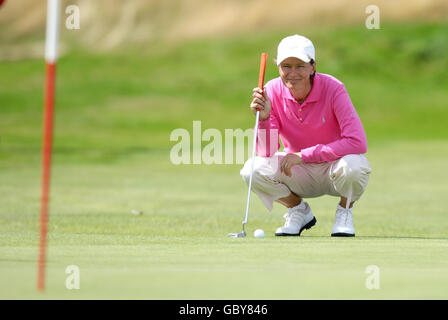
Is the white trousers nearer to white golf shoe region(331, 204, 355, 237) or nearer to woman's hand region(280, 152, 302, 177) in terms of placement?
white golf shoe region(331, 204, 355, 237)

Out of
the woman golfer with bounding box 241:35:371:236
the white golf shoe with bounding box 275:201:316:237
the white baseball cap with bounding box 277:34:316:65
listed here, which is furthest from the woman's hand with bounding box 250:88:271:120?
the white golf shoe with bounding box 275:201:316:237

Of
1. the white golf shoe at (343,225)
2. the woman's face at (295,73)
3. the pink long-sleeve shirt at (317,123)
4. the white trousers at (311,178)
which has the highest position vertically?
the woman's face at (295,73)

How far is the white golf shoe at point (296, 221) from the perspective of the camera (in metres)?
7.11

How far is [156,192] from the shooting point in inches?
481

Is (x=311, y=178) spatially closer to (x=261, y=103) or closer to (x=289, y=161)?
(x=289, y=161)

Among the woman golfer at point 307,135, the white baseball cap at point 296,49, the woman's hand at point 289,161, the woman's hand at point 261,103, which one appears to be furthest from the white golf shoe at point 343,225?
the white baseball cap at point 296,49

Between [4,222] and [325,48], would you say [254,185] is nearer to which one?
[4,222]

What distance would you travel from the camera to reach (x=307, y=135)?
693 centimetres

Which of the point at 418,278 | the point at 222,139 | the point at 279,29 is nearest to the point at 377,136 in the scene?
the point at 222,139

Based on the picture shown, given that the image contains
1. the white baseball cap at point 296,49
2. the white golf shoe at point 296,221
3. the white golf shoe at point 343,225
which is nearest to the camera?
the white baseball cap at point 296,49

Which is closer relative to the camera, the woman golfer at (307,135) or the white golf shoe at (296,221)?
the woman golfer at (307,135)

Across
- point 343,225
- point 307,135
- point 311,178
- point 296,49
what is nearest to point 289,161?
point 307,135

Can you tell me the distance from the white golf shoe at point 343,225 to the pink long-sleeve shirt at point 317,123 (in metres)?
0.40

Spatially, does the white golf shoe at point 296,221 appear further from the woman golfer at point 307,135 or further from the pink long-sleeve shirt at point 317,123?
the pink long-sleeve shirt at point 317,123
